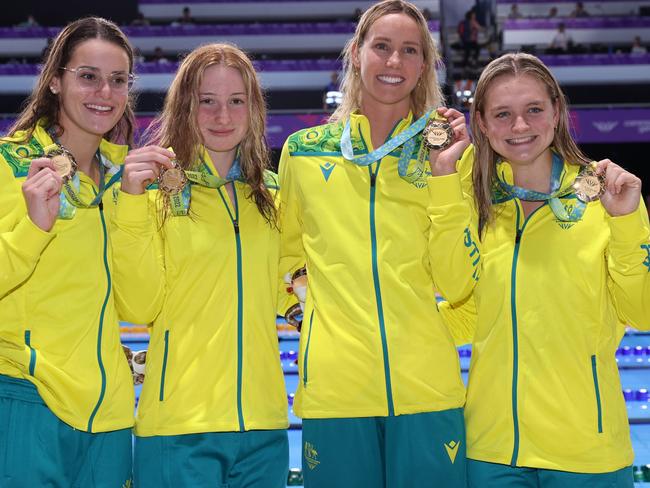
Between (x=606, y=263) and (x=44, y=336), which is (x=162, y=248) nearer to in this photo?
(x=44, y=336)

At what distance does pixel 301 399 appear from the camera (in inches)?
104

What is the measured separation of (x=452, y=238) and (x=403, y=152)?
0.38 meters

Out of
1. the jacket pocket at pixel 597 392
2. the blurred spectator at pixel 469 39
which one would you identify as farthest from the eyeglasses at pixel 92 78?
the blurred spectator at pixel 469 39

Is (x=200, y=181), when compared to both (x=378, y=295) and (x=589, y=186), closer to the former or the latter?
(x=378, y=295)

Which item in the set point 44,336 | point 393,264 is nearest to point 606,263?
point 393,264

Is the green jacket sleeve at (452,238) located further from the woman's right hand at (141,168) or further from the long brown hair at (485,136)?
the woman's right hand at (141,168)

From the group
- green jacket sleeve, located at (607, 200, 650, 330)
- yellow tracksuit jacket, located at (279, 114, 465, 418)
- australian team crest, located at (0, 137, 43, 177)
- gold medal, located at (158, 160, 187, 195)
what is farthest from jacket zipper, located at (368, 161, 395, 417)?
australian team crest, located at (0, 137, 43, 177)

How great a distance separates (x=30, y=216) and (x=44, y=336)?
0.38 m

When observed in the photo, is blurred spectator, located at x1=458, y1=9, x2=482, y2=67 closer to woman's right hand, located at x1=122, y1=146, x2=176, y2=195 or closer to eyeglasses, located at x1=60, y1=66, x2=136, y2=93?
eyeglasses, located at x1=60, y1=66, x2=136, y2=93

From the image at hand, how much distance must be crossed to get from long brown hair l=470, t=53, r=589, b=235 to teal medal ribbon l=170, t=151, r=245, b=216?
85 centimetres

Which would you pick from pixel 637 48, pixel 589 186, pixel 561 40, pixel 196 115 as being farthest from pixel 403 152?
pixel 561 40

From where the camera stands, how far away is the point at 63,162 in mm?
2492

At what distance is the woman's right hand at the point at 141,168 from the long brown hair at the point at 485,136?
1.09 meters

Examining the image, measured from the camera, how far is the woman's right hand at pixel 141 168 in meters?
2.56
